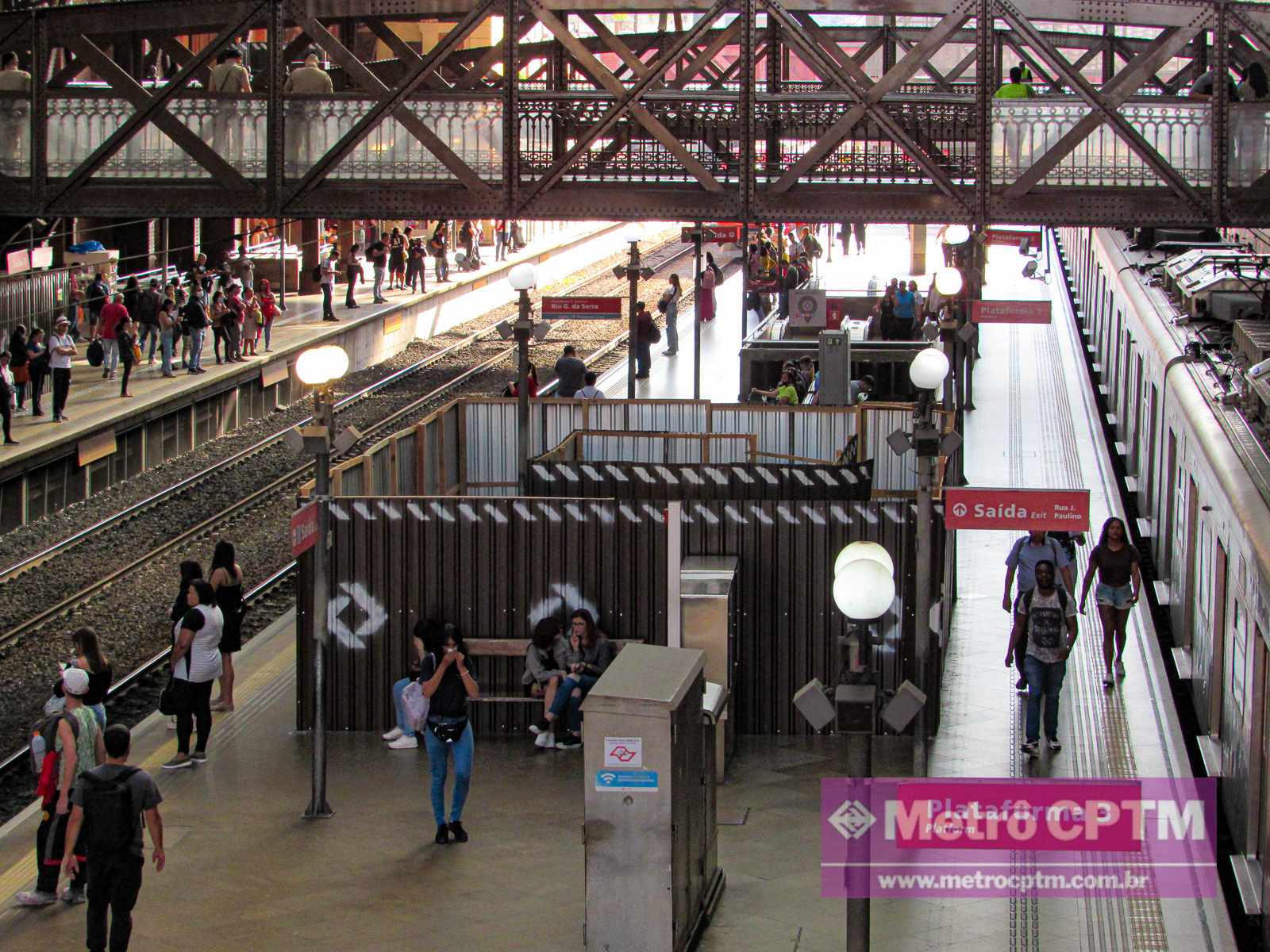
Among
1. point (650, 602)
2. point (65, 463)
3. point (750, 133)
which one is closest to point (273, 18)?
point (750, 133)

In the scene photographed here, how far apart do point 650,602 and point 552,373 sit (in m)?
23.7

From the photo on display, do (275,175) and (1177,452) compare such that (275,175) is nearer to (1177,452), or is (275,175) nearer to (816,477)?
(816,477)

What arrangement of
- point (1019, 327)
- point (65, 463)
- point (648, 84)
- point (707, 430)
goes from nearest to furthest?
point (648, 84) → point (707, 430) → point (65, 463) → point (1019, 327)

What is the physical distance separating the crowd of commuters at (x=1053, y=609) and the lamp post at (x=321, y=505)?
4.85 m

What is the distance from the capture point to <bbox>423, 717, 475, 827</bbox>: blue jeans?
1192cm

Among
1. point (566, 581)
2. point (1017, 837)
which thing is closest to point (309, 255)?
point (566, 581)

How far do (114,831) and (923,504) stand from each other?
5977 mm

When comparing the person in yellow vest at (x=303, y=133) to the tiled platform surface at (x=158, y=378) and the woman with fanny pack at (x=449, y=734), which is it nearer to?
the woman with fanny pack at (x=449, y=734)

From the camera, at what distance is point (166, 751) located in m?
14.0

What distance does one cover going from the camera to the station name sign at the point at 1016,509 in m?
12.7

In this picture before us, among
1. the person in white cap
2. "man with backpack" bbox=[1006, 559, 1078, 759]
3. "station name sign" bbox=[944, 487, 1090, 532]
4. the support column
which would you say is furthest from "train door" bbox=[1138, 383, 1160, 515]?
the support column

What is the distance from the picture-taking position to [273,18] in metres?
14.2

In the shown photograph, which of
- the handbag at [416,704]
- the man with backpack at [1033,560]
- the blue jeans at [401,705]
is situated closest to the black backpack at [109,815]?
the handbag at [416,704]

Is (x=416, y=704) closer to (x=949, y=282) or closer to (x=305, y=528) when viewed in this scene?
(x=305, y=528)
